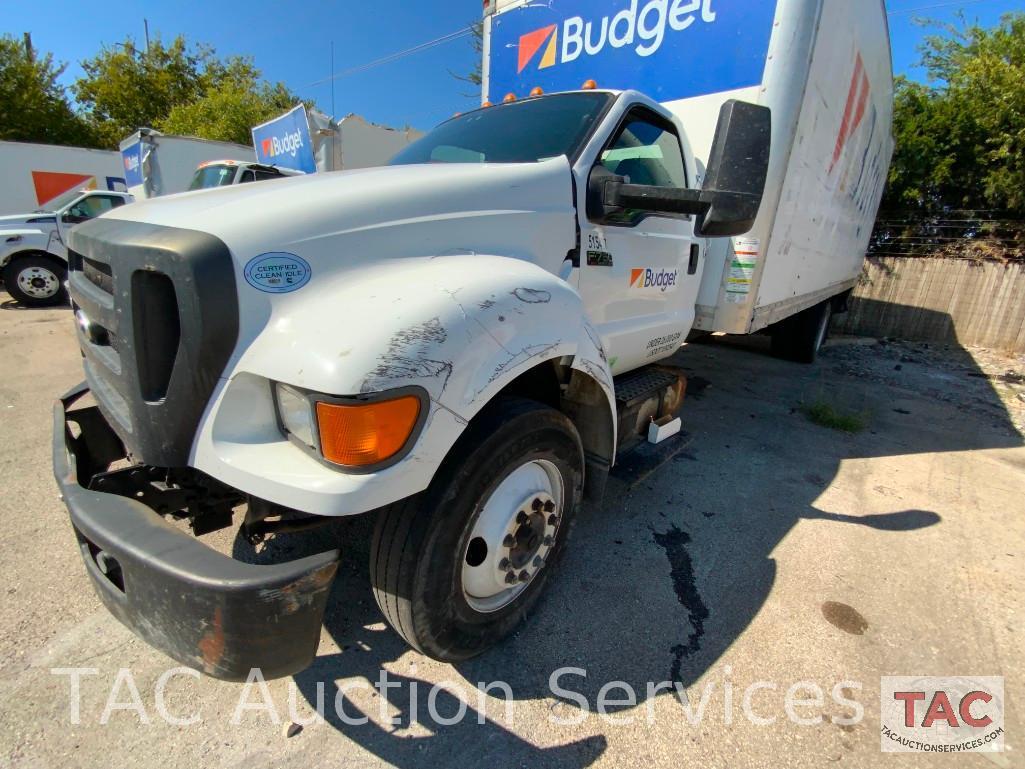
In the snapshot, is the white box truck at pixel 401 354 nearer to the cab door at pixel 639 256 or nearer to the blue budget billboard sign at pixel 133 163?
the cab door at pixel 639 256

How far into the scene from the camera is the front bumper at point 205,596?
123 centimetres

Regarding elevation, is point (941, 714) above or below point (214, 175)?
below

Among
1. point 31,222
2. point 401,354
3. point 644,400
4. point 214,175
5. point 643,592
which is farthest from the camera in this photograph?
point 214,175

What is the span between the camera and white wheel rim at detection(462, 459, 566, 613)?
1.87 m

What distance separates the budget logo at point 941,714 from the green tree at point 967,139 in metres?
12.6

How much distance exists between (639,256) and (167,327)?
2.19 m

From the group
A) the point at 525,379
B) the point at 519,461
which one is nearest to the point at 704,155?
the point at 525,379

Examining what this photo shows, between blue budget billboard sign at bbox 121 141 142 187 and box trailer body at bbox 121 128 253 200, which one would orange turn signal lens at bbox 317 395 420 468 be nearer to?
box trailer body at bbox 121 128 253 200

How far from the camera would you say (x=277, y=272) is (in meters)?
1.44

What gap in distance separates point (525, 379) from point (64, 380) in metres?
5.03

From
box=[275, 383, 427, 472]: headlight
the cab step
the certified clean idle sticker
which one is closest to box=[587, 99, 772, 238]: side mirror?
the cab step

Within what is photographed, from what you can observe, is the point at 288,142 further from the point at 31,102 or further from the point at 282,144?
the point at 31,102

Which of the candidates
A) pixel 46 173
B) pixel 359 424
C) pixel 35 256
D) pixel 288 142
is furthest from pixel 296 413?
pixel 46 173

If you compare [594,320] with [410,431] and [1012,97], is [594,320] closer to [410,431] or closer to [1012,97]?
[410,431]
